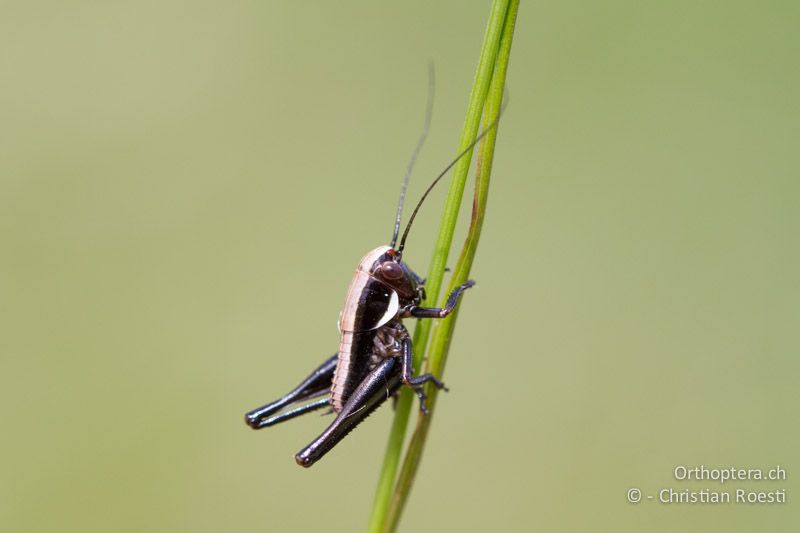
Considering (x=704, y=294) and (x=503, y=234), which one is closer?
(x=704, y=294)

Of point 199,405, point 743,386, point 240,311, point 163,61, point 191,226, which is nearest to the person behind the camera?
point 743,386

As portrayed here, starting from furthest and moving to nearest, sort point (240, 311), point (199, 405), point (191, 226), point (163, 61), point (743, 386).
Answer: point (163, 61)
point (191, 226)
point (240, 311)
point (199, 405)
point (743, 386)

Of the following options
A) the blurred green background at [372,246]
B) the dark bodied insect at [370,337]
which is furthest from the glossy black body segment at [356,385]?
the blurred green background at [372,246]

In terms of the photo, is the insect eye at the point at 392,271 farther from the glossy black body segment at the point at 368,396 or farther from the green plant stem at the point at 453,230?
the green plant stem at the point at 453,230

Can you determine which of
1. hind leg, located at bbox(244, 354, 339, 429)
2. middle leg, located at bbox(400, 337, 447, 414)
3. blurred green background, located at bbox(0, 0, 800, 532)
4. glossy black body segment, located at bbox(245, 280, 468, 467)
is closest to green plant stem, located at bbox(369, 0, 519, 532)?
middle leg, located at bbox(400, 337, 447, 414)

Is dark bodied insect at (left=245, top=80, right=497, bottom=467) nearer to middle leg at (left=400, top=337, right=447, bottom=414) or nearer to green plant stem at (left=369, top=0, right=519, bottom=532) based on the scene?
middle leg at (left=400, top=337, right=447, bottom=414)

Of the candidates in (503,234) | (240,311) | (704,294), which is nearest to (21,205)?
(240,311)

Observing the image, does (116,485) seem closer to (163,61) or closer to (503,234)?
(503,234)
